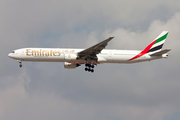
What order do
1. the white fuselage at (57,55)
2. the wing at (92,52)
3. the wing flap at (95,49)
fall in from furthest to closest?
1. the white fuselage at (57,55)
2. the wing at (92,52)
3. the wing flap at (95,49)

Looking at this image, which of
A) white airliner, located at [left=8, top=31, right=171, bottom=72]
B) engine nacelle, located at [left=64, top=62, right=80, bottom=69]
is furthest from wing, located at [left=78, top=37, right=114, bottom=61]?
engine nacelle, located at [left=64, top=62, right=80, bottom=69]

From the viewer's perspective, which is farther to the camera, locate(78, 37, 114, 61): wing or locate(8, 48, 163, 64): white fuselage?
locate(8, 48, 163, 64): white fuselage

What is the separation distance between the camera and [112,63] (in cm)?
6744

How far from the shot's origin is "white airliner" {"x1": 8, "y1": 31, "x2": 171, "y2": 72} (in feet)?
211

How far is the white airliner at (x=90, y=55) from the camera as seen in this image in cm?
6431

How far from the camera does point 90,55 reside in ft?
215

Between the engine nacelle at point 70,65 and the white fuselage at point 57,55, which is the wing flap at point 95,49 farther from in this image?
the engine nacelle at point 70,65

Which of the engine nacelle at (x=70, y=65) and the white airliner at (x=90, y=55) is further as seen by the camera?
the engine nacelle at (x=70, y=65)

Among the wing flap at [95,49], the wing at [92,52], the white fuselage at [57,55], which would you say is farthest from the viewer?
the white fuselage at [57,55]

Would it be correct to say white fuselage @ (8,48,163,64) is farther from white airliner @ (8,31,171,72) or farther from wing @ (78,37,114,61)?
wing @ (78,37,114,61)

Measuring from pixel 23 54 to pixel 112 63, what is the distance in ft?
51.5

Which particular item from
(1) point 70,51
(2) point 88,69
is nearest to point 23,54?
(1) point 70,51

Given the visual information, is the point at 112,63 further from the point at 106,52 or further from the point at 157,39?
the point at 157,39

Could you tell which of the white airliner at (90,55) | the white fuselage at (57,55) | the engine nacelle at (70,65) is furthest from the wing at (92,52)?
the engine nacelle at (70,65)
